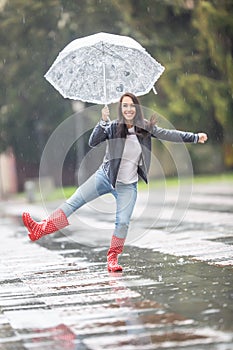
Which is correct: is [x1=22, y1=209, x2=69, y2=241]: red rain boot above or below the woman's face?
below

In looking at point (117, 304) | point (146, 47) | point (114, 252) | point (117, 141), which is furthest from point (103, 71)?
point (146, 47)

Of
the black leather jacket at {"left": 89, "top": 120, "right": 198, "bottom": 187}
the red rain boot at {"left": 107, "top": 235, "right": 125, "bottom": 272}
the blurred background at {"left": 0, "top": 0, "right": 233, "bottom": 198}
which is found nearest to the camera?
the black leather jacket at {"left": 89, "top": 120, "right": 198, "bottom": 187}

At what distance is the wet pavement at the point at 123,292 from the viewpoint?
6.58 m

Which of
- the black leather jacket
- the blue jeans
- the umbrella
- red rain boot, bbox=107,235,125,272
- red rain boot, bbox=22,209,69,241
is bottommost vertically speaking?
red rain boot, bbox=107,235,125,272

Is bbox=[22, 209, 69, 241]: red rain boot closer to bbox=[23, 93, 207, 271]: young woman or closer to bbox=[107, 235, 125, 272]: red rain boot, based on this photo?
bbox=[23, 93, 207, 271]: young woman

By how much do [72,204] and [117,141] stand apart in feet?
3.06

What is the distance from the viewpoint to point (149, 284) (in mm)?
9117

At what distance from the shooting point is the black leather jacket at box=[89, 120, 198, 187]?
386 inches

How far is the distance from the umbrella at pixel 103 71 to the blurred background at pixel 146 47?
23.3m

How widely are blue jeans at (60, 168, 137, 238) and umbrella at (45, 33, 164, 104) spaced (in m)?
1.10

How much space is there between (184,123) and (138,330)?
33.9 metres

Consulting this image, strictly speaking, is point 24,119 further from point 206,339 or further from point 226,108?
point 206,339

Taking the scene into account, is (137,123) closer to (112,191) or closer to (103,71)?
(112,191)

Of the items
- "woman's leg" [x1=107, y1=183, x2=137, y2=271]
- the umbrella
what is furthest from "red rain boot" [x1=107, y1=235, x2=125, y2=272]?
the umbrella
